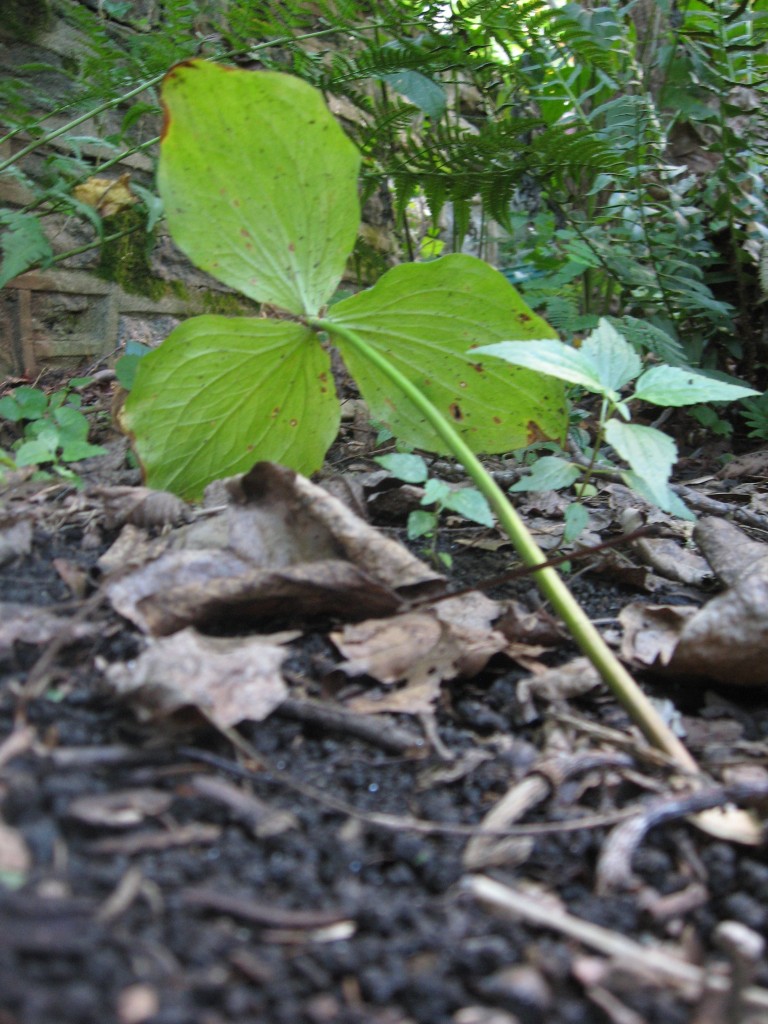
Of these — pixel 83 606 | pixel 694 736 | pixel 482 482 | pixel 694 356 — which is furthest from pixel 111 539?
pixel 694 356

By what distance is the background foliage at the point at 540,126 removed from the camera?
179 cm

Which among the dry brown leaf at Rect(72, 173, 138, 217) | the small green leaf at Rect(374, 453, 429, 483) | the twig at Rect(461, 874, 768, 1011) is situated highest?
the dry brown leaf at Rect(72, 173, 138, 217)

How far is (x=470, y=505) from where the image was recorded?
1.11 meters

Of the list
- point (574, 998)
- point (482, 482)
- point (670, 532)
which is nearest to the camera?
point (574, 998)

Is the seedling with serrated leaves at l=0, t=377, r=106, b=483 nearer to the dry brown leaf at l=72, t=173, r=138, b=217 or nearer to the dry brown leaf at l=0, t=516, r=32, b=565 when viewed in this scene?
the dry brown leaf at l=0, t=516, r=32, b=565

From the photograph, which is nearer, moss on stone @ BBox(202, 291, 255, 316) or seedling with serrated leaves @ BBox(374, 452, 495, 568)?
seedling with serrated leaves @ BBox(374, 452, 495, 568)

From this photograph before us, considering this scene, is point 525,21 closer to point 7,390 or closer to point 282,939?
point 7,390

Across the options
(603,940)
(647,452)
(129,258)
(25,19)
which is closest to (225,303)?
(129,258)

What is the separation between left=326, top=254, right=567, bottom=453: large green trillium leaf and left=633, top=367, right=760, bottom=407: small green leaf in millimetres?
152

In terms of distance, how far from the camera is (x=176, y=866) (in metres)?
0.59

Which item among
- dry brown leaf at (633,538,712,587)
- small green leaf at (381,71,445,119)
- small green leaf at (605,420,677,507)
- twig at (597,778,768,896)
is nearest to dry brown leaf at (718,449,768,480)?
dry brown leaf at (633,538,712,587)

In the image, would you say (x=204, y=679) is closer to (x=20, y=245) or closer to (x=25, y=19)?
(x=20, y=245)

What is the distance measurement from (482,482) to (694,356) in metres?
1.38

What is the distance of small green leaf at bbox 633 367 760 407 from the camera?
1104 mm
